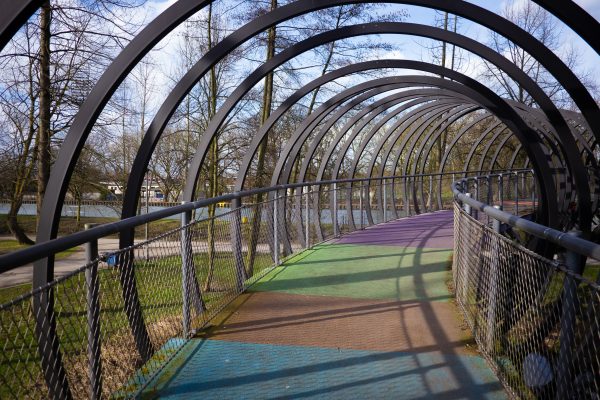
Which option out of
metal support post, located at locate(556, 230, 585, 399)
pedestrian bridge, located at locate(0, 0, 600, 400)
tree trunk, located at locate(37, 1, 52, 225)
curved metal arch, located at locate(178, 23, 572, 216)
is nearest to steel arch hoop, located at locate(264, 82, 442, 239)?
pedestrian bridge, located at locate(0, 0, 600, 400)

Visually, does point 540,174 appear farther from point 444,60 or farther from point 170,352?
point 444,60

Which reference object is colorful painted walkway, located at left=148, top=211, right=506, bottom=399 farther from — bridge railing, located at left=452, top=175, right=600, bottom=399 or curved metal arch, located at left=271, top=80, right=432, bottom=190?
curved metal arch, located at left=271, top=80, right=432, bottom=190

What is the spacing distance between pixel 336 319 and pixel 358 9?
12.6 meters

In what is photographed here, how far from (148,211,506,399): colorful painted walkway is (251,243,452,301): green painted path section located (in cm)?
2

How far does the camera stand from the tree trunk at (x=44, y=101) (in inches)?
336

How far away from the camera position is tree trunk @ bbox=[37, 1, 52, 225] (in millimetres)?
8539

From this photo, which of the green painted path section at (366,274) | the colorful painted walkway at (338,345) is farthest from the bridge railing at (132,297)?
the green painted path section at (366,274)

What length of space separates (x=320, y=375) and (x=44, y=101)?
25.5 feet

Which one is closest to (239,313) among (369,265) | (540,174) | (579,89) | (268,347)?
(268,347)

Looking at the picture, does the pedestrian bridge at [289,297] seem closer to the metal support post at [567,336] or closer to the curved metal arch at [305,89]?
the metal support post at [567,336]

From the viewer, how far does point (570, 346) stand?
2.42 metres

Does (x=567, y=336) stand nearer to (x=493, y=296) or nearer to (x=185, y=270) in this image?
(x=493, y=296)

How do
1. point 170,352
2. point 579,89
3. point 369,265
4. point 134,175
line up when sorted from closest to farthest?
point 170,352 < point 134,175 < point 579,89 < point 369,265

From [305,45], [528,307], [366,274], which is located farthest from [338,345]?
[305,45]
